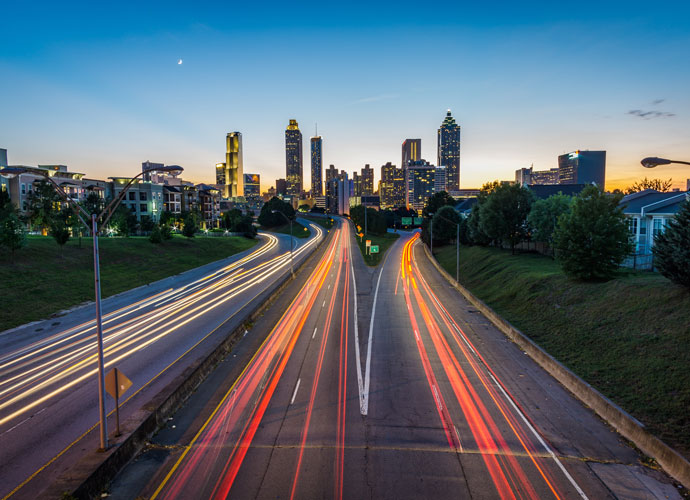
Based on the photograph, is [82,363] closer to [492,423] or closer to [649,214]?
[492,423]

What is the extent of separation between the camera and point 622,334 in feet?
67.2

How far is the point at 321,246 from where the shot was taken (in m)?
89.4

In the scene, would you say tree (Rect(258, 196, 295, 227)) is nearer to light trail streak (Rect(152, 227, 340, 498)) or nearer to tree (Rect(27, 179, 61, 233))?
tree (Rect(27, 179, 61, 233))

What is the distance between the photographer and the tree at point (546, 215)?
48.2 metres

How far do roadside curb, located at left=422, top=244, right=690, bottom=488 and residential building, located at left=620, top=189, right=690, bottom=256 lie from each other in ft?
102

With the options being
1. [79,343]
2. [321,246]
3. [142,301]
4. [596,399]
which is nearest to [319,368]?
[596,399]

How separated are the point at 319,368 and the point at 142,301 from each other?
24559 mm

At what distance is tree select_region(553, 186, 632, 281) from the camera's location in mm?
28922

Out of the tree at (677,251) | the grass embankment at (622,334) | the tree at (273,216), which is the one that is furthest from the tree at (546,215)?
the tree at (273,216)

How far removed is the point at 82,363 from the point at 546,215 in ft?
166

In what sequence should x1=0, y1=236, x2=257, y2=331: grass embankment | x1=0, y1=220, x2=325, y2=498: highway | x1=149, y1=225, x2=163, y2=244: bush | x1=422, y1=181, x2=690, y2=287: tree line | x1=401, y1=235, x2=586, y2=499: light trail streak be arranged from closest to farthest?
x1=401, y1=235, x2=586, y2=499: light trail streak < x1=0, y1=220, x2=325, y2=498: highway < x1=422, y1=181, x2=690, y2=287: tree line < x1=0, y1=236, x2=257, y2=331: grass embankment < x1=149, y1=225, x2=163, y2=244: bush

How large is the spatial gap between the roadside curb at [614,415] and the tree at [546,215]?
3073 centimetres

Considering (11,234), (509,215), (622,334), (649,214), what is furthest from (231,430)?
(509,215)

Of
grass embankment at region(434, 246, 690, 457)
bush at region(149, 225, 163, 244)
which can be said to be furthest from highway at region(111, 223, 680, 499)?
bush at region(149, 225, 163, 244)
